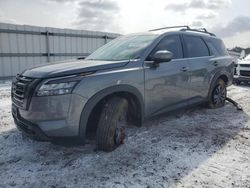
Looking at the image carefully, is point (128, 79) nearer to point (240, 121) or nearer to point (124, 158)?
point (124, 158)

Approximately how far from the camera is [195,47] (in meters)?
4.96

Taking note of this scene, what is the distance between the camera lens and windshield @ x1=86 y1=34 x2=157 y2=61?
12.7ft

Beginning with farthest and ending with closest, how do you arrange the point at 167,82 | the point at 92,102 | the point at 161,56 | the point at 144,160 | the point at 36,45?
the point at 36,45 → the point at 167,82 → the point at 161,56 → the point at 144,160 → the point at 92,102

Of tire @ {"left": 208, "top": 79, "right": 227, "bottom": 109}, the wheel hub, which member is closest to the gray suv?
tire @ {"left": 208, "top": 79, "right": 227, "bottom": 109}

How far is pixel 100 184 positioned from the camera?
2.71 m

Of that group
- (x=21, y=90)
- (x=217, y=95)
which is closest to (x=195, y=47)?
(x=217, y=95)

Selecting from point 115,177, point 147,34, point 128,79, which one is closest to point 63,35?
point 147,34

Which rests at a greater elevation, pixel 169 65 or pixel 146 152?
pixel 169 65

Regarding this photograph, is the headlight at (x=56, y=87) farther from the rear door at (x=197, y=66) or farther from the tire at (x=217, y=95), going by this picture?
the tire at (x=217, y=95)

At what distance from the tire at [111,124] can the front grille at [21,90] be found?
970mm

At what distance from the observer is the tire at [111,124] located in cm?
328

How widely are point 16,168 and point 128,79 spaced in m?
1.82

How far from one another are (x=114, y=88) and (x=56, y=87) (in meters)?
0.77

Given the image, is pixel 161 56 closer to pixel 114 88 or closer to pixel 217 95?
pixel 114 88
